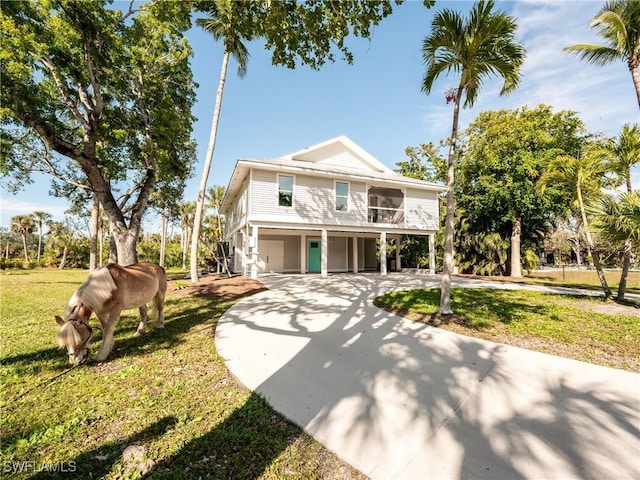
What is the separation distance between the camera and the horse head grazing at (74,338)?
337cm

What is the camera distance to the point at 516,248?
18047 millimetres

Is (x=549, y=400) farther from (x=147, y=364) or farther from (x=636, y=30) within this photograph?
(x=636, y=30)

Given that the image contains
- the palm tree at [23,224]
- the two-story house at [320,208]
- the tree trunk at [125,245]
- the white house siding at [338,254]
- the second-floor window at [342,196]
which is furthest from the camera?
the palm tree at [23,224]

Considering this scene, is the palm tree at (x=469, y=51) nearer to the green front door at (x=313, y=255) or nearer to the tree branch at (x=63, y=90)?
the tree branch at (x=63, y=90)

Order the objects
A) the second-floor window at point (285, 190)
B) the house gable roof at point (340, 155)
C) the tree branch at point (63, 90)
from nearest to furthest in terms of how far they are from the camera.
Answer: the tree branch at point (63, 90), the second-floor window at point (285, 190), the house gable roof at point (340, 155)

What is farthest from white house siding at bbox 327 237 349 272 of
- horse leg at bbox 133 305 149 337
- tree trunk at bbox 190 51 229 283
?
horse leg at bbox 133 305 149 337

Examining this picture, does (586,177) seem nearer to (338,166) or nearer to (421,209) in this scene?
(421,209)

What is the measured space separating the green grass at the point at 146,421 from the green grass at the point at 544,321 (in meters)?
4.51

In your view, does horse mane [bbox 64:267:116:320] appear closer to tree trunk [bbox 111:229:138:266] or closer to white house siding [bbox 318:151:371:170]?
tree trunk [bbox 111:229:138:266]

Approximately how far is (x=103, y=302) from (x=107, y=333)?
0.53 m

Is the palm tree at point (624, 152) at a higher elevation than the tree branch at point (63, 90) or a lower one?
lower

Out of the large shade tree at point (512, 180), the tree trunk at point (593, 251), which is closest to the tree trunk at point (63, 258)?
the large shade tree at point (512, 180)

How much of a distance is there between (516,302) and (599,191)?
448cm

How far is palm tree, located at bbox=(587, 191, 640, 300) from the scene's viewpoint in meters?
6.76
